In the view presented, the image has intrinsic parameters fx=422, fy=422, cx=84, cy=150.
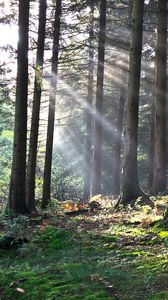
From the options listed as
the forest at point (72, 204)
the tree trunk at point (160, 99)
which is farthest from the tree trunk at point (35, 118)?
the tree trunk at point (160, 99)

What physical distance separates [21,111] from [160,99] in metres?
5.78

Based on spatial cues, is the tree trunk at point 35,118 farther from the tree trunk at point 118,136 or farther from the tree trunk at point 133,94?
the tree trunk at point 118,136

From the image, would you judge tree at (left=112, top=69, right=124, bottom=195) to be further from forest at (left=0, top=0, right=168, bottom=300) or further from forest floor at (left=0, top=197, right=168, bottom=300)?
forest floor at (left=0, top=197, right=168, bottom=300)

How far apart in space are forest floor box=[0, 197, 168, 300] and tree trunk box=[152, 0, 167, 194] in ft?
21.2

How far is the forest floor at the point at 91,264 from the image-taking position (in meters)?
4.89

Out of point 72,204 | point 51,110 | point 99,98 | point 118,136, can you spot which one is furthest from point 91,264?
point 118,136

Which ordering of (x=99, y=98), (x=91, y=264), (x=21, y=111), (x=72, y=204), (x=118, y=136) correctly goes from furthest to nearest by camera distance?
(x=118, y=136) < (x=99, y=98) < (x=72, y=204) < (x=21, y=111) < (x=91, y=264)

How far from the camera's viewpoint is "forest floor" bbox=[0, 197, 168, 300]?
193 inches

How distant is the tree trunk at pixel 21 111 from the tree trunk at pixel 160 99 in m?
5.54

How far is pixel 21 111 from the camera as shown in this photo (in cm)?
1358

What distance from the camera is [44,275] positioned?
225 inches

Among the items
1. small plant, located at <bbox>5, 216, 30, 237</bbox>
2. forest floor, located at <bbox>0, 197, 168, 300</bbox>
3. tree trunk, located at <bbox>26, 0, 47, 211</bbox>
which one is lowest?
small plant, located at <bbox>5, 216, 30, 237</bbox>

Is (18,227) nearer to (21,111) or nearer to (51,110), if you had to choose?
(21,111)

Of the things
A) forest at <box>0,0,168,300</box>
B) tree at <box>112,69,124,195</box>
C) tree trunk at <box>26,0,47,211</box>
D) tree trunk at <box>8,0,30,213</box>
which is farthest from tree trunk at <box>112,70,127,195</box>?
tree trunk at <box>8,0,30,213</box>
